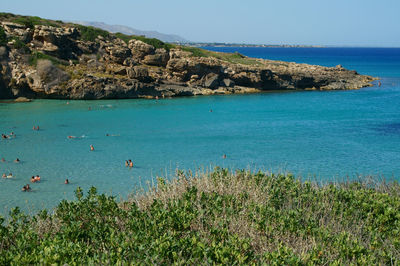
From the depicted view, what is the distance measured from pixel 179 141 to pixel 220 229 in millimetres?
21676

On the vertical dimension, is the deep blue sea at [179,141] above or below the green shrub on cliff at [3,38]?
below

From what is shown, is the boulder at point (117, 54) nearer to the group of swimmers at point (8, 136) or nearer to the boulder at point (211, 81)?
the boulder at point (211, 81)

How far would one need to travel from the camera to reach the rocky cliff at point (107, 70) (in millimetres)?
50250

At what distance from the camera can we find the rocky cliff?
5025 centimetres

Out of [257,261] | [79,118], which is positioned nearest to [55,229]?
[257,261]

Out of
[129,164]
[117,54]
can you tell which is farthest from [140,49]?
[129,164]

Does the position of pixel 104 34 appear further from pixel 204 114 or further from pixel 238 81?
pixel 204 114

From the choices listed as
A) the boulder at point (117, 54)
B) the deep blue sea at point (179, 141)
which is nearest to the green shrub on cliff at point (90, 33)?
the boulder at point (117, 54)

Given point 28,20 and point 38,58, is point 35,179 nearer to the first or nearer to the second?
point 38,58

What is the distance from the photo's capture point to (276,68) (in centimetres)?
6919

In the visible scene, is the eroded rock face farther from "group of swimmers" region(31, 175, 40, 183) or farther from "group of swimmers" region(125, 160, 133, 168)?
"group of swimmers" region(31, 175, 40, 183)

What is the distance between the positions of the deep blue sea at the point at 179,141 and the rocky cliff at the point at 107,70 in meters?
3.18

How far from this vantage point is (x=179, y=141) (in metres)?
31.0

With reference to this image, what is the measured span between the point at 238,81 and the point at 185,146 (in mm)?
37345
